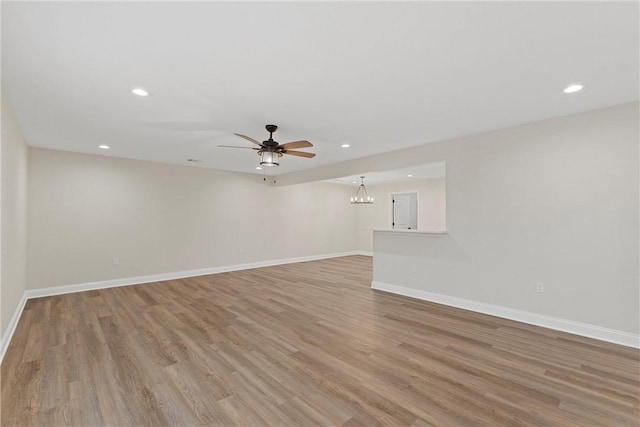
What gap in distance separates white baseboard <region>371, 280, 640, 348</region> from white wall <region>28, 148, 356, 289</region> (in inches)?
173

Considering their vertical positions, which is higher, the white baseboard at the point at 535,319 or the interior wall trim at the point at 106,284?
the white baseboard at the point at 535,319

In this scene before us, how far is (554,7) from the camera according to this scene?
1605 mm

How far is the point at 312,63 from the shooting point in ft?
7.13

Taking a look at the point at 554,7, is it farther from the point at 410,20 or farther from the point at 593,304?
the point at 593,304

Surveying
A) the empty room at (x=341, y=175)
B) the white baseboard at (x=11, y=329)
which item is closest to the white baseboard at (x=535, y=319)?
the empty room at (x=341, y=175)

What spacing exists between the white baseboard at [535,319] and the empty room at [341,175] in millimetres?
22

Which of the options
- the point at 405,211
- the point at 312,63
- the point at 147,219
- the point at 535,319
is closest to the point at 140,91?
the point at 312,63

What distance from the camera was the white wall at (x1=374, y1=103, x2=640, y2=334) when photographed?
9.86 feet

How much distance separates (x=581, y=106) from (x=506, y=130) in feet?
2.58

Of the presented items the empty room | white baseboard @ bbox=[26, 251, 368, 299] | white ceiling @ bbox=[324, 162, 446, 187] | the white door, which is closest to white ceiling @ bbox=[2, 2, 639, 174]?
Result: the empty room

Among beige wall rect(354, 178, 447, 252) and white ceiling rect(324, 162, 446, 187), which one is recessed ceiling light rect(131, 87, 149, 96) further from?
beige wall rect(354, 178, 447, 252)

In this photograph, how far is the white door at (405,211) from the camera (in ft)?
30.5

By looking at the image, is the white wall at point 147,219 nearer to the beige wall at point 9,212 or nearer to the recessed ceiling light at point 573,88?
the beige wall at point 9,212

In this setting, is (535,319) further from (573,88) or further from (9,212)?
(9,212)
